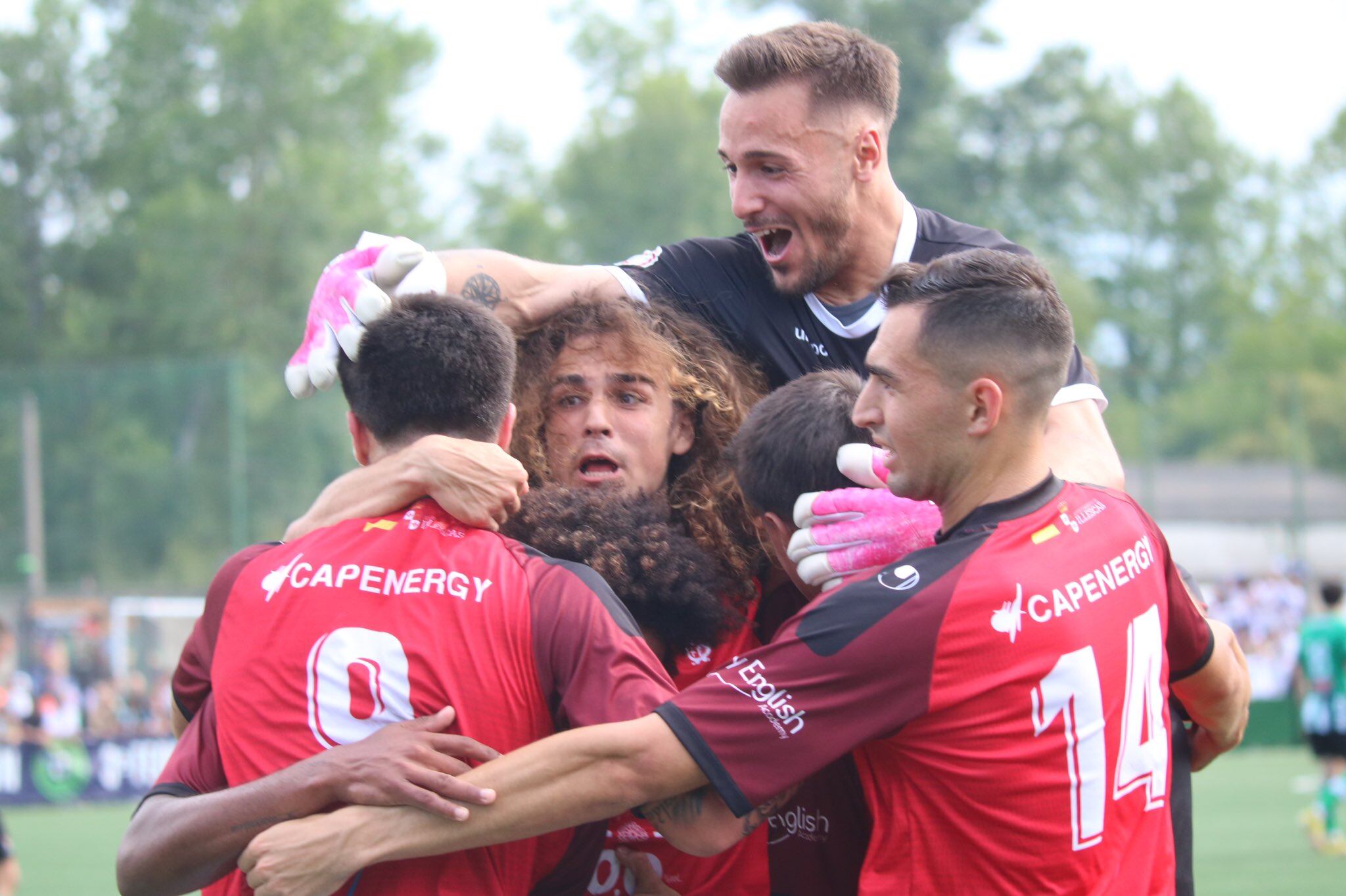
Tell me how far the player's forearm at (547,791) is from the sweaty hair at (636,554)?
0.57 metres

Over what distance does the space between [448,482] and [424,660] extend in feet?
1.31

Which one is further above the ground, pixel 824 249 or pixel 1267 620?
pixel 824 249

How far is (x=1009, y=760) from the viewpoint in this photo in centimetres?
286

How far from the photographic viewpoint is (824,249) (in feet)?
14.5

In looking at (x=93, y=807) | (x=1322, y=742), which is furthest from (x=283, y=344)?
(x=1322, y=742)

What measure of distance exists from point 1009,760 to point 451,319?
155 centimetres

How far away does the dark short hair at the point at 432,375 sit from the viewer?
317 cm

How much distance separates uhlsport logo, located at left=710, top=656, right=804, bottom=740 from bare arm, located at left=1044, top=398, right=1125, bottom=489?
1.23 metres

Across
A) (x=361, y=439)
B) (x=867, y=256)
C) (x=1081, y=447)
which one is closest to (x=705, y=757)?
(x=361, y=439)

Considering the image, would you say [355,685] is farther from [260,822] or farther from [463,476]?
[463,476]

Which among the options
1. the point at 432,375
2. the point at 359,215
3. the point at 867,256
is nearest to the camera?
the point at 432,375

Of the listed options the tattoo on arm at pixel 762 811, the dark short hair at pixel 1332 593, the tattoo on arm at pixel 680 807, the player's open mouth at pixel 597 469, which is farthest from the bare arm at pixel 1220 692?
the dark short hair at pixel 1332 593

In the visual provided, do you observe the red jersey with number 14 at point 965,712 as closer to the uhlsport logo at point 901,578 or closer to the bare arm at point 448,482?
the uhlsport logo at point 901,578

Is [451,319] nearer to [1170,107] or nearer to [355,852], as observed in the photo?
[355,852]
